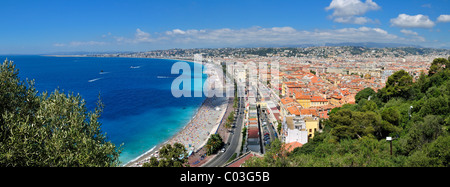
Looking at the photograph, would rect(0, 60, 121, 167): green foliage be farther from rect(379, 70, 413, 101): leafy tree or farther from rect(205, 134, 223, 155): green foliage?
rect(379, 70, 413, 101): leafy tree

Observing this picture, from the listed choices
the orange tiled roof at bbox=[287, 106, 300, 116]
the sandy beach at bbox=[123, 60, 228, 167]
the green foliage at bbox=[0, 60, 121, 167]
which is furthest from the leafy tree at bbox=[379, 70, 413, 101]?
the green foliage at bbox=[0, 60, 121, 167]

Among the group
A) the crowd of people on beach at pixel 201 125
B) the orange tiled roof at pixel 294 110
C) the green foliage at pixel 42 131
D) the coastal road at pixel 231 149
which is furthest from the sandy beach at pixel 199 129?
the green foliage at pixel 42 131

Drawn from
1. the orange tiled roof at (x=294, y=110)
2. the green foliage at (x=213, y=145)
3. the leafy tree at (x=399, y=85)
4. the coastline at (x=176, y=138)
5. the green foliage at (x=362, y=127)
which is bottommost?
the coastline at (x=176, y=138)

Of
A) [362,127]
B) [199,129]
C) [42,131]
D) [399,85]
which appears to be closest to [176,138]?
[199,129]

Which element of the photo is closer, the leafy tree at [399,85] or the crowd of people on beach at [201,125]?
the leafy tree at [399,85]

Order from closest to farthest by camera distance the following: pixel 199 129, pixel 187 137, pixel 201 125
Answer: pixel 187 137
pixel 199 129
pixel 201 125

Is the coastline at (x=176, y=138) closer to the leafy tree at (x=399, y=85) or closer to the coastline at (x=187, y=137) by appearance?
the coastline at (x=187, y=137)

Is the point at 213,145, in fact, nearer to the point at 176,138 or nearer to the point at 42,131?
the point at 176,138

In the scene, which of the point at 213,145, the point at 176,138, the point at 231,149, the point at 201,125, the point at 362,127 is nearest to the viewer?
the point at 362,127
